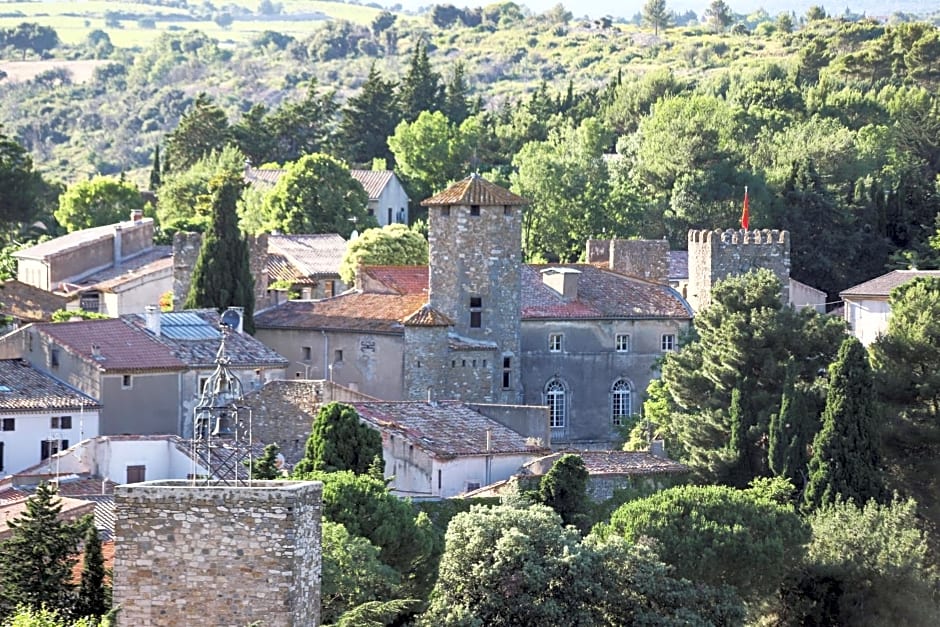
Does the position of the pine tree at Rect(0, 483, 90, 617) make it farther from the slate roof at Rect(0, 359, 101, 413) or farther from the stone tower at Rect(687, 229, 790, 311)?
the stone tower at Rect(687, 229, 790, 311)

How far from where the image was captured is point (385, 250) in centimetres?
6850

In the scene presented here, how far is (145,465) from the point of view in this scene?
4412cm

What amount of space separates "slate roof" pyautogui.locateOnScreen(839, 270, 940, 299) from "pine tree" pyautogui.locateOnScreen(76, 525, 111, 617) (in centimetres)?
3460

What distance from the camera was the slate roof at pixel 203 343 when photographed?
5159cm

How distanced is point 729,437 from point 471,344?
6.73m

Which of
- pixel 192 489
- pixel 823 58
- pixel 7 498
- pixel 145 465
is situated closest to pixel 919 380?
pixel 145 465

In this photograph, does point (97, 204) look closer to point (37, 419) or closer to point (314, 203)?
point (314, 203)

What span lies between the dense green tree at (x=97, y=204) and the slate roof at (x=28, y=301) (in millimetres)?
20058

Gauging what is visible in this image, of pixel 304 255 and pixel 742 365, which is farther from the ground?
pixel 304 255

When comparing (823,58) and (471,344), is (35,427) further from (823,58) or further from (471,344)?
(823,58)

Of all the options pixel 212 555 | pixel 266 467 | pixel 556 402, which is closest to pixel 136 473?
pixel 266 467

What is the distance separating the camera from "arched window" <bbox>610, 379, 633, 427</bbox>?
59.7 meters

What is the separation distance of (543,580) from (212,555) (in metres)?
9.31

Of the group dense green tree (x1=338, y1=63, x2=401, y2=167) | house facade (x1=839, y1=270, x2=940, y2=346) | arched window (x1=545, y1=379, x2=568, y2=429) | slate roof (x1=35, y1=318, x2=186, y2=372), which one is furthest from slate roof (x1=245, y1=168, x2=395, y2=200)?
slate roof (x1=35, y1=318, x2=186, y2=372)
